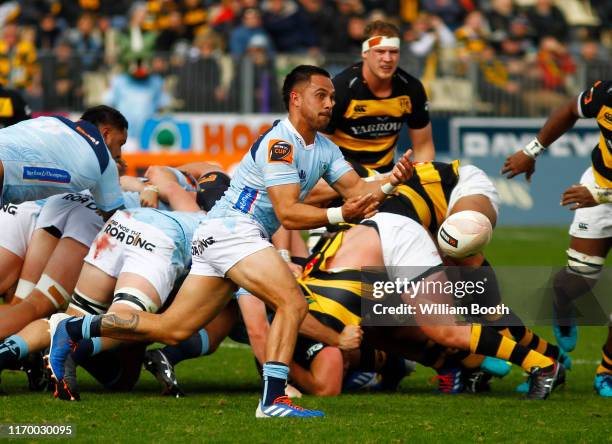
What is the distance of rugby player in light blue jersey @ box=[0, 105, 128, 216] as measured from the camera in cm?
806

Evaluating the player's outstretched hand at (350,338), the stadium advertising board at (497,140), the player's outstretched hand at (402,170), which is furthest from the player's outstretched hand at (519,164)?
A: the stadium advertising board at (497,140)

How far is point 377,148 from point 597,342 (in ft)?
9.57

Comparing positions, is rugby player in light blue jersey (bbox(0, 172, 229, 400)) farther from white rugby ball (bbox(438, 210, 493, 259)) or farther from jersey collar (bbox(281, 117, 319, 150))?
white rugby ball (bbox(438, 210, 493, 259))

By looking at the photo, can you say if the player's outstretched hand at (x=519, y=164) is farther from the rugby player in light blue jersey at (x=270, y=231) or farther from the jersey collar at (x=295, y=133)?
the jersey collar at (x=295, y=133)

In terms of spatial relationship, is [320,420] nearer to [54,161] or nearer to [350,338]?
[350,338]

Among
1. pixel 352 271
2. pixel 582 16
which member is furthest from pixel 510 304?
pixel 582 16

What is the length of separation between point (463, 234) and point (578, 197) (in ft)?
2.79

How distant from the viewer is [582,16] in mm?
26734

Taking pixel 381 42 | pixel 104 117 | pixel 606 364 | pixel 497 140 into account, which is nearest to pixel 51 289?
pixel 104 117

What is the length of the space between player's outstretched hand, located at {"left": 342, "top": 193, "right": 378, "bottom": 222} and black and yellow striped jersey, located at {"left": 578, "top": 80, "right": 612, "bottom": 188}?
2.64 metres

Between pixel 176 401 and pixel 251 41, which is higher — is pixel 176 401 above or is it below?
below

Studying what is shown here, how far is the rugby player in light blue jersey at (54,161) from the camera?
8.06 m

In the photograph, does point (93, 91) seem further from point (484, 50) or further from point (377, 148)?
point (377, 148)

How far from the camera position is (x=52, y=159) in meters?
8.15
